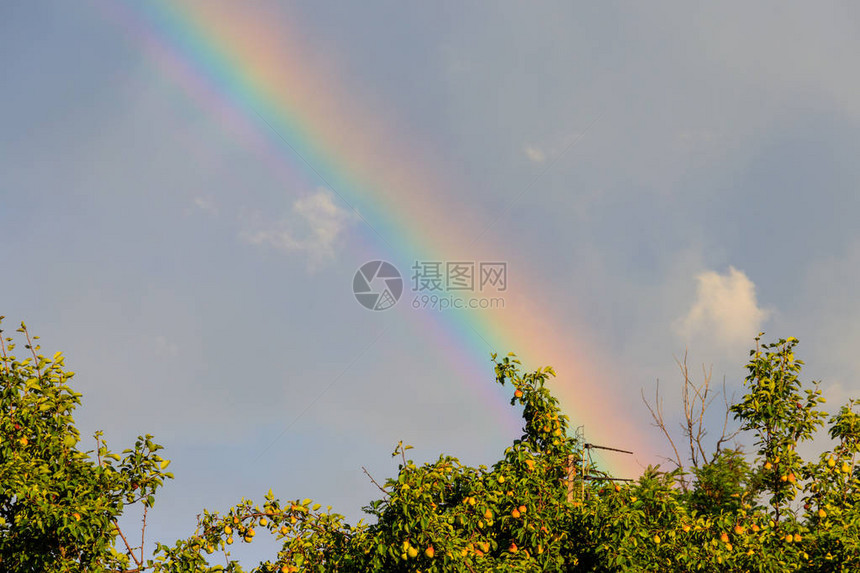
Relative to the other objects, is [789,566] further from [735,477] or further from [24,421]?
[24,421]

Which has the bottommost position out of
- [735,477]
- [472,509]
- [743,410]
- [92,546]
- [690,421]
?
[92,546]

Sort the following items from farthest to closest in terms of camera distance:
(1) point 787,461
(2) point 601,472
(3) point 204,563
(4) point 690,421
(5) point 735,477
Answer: (4) point 690,421 → (5) point 735,477 → (2) point 601,472 → (1) point 787,461 → (3) point 204,563

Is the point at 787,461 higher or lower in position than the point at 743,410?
lower

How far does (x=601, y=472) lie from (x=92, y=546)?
7.65 metres

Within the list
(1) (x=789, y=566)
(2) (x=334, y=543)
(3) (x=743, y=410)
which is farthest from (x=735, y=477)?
(2) (x=334, y=543)

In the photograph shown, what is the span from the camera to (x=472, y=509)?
10828 mm

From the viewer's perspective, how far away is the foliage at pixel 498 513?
9.72 metres

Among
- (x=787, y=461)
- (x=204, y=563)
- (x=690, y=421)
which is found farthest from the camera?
(x=690, y=421)

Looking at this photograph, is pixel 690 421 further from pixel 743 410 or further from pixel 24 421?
pixel 24 421

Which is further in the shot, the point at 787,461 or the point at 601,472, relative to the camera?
the point at 601,472

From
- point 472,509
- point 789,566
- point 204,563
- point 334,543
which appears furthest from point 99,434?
point 789,566

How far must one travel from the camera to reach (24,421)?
10227 millimetres

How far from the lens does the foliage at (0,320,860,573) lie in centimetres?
972

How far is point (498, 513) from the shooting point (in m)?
11.1
